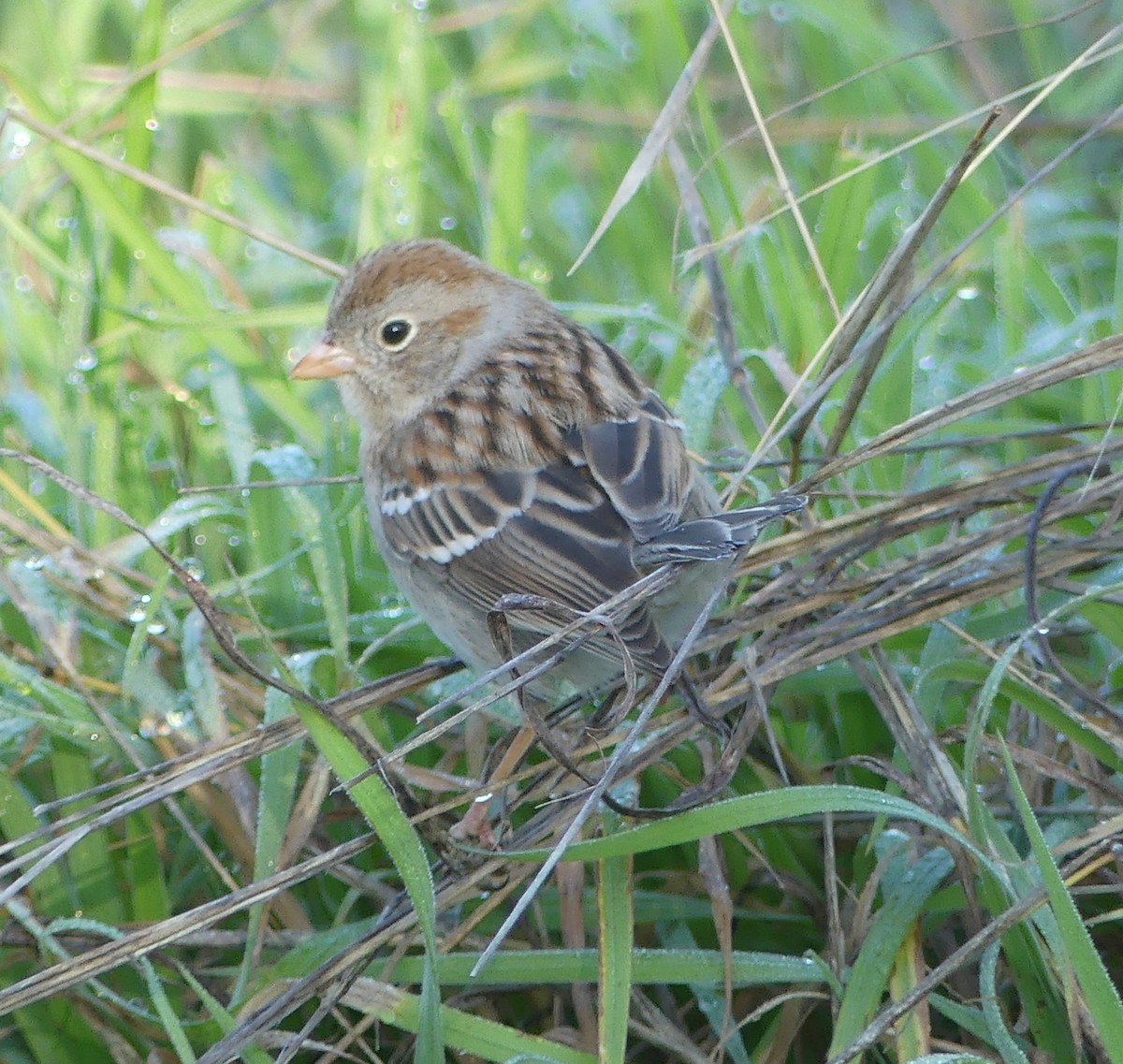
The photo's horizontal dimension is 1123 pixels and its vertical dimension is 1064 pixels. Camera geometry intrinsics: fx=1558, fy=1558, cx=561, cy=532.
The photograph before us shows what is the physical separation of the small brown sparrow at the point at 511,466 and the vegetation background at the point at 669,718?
13cm

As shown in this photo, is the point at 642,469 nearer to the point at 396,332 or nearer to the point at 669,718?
the point at 669,718

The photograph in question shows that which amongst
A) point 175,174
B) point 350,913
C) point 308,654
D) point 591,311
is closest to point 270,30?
point 175,174

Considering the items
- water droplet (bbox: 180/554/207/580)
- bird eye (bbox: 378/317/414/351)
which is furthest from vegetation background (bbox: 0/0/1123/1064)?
bird eye (bbox: 378/317/414/351)

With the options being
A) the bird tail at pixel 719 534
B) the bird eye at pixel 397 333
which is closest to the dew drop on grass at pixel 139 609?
the bird eye at pixel 397 333

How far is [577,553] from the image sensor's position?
258 centimetres

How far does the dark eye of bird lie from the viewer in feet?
10.6

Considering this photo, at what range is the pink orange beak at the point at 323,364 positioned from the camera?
3.21 meters

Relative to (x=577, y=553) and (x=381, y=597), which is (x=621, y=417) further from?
(x=381, y=597)

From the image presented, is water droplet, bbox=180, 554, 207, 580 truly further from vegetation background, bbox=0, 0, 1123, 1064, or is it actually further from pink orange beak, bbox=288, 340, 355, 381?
pink orange beak, bbox=288, 340, 355, 381

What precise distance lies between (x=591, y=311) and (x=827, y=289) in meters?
0.68

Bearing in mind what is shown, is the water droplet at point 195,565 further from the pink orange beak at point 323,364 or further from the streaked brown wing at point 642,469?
the streaked brown wing at point 642,469

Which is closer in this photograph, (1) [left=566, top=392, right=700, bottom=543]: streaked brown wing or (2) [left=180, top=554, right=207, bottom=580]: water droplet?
(1) [left=566, top=392, right=700, bottom=543]: streaked brown wing

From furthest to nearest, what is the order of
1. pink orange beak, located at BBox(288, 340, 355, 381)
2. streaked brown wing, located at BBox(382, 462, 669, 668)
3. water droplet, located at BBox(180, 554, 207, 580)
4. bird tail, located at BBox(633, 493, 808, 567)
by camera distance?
1. pink orange beak, located at BBox(288, 340, 355, 381)
2. water droplet, located at BBox(180, 554, 207, 580)
3. streaked brown wing, located at BBox(382, 462, 669, 668)
4. bird tail, located at BBox(633, 493, 808, 567)

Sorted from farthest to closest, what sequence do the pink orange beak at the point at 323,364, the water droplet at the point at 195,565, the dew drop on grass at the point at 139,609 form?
the pink orange beak at the point at 323,364 < the water droplet at the point at 195,565 < the dew drop on grass at the point at 139,609
